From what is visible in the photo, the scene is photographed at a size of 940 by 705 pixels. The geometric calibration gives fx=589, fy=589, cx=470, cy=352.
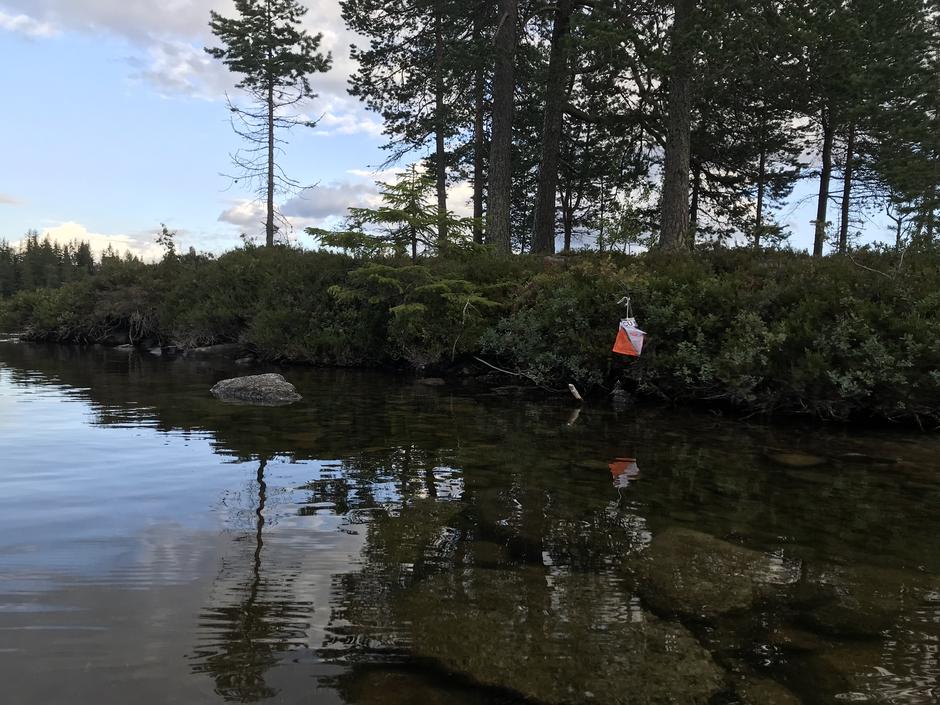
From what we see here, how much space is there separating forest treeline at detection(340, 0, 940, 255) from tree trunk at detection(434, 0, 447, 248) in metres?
0.10

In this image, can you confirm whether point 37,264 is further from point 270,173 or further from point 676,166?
point 676,166

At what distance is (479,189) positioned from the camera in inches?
1001

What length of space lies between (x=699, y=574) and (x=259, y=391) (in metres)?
7.48

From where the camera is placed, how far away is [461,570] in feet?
10.9

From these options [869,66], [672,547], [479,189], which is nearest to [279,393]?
[672,547]

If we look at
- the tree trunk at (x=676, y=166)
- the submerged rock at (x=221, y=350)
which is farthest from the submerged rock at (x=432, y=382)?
the submerged rock at (x=221, y=350)

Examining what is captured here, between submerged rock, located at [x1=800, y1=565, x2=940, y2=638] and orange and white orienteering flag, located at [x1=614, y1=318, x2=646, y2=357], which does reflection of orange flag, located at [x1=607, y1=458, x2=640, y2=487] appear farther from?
orange and white orienteering flag, located at [x1=614, y1=318, x2=646, y2=357]

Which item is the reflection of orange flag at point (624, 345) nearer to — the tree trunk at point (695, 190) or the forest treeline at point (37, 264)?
the tree trunk at point (695, 190)

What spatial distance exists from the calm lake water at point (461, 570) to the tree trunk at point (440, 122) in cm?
846

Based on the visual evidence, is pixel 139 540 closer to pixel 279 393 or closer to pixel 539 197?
pixel 279 393

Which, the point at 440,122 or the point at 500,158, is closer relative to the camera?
the point at 500,158

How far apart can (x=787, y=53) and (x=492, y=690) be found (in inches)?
549

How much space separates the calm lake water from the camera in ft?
7.69

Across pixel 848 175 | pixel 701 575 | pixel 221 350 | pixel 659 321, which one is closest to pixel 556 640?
pixel 701 575
